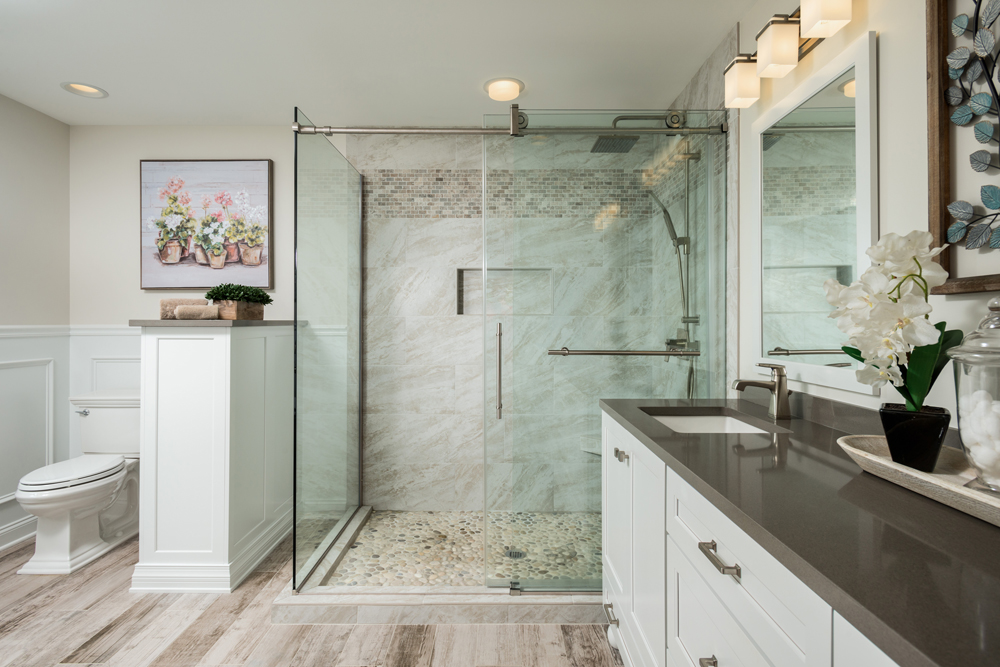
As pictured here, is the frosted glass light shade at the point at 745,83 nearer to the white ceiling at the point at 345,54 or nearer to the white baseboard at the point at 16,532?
the white ceiling at the point at 345,54

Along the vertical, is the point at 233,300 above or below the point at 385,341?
above

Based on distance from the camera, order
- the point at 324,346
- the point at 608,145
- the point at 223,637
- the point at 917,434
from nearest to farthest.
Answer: the point at 917,434 < the point at 223,637 < the point at 608,145 < the point at 324,346

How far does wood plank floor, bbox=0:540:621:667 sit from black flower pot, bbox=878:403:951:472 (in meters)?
1.34

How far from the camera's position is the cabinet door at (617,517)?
1456 millimetres

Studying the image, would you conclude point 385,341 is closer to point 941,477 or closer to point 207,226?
point 207,226

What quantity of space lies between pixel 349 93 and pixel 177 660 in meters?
2.64

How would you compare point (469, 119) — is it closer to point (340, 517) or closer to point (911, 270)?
point (340, 517)

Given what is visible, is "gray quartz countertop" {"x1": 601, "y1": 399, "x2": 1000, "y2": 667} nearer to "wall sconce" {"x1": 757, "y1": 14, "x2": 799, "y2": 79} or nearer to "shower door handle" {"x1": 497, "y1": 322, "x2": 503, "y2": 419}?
"shower door handle" {"x1": 497, "y1": 322, "x2": 503, "y2": 419}

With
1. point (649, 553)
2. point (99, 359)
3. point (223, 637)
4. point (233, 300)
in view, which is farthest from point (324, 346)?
point (649, 553)

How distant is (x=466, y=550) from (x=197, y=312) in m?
1.76

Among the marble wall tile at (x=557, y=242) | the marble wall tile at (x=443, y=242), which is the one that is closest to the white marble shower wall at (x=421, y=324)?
the marble wall tile at (x=443, y=242)

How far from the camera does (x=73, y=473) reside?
2283 mm

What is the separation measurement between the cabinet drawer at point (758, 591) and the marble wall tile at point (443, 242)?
2300 mm

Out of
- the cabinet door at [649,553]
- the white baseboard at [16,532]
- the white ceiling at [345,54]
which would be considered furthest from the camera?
the white baseboard at [16,532]
